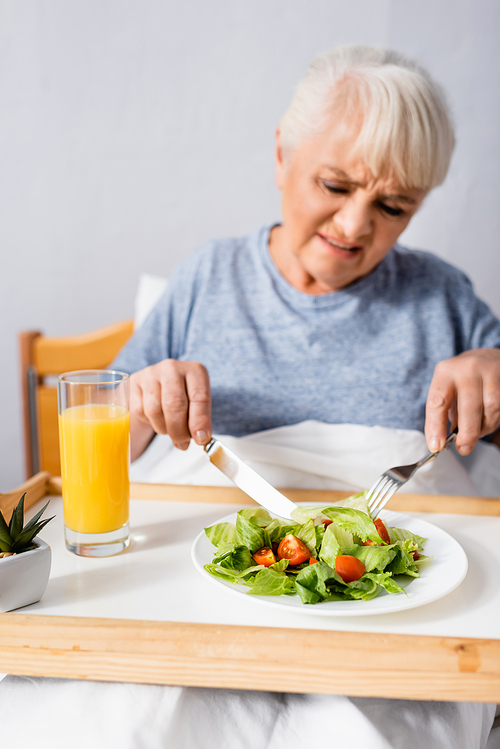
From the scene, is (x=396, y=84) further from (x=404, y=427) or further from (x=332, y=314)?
(x=404, y=427)

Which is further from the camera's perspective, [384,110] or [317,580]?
[384,110]

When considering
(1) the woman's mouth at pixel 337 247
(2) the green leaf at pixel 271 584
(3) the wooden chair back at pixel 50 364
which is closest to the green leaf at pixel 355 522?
(2) the green leaf at pixel 271 584

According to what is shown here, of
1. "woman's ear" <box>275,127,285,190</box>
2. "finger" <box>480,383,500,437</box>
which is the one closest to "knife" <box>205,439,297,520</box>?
"finger" <box>480,383,500,437</box>

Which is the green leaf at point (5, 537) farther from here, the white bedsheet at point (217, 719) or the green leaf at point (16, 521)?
the white bedsheet at point (217, 719)

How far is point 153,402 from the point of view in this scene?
2.86 feet

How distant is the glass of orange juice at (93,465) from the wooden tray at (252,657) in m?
0.17

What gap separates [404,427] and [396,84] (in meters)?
0.65

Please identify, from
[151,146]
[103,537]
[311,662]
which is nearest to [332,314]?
[103,537]

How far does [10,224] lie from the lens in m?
2.15

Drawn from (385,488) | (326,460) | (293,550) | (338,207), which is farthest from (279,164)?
(293,550)

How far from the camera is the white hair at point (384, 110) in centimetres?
107

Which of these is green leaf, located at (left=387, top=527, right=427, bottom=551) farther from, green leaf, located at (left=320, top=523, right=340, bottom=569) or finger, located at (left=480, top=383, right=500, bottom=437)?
finger, located at (left=480, top=383, right=500, bottom=437)

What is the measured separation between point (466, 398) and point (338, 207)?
1.45 ft

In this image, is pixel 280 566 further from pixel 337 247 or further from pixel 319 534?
pixel 337 247
